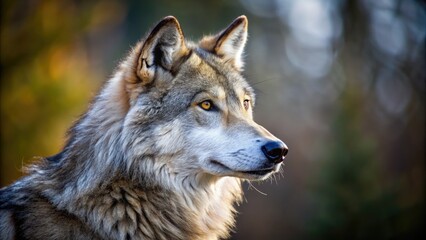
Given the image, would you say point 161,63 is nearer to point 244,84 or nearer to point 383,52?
point 244,84

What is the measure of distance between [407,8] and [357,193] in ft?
19.0

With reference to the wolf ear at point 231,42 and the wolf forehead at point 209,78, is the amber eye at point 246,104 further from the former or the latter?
the wolf ear at point 231,42

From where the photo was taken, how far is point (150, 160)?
156 inches

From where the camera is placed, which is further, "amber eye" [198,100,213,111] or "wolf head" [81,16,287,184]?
"amber eye" [198,100,213,111]

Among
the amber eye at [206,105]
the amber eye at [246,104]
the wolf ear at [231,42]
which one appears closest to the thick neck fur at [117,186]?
the amber eye at [206,105]

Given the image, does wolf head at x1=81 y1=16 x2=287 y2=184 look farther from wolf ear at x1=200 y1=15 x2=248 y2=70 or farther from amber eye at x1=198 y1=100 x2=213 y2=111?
wolf ear at x1=200 y1=15 x2=248 y2=70

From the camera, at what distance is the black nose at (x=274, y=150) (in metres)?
3.88

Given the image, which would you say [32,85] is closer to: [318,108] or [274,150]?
[274,150]

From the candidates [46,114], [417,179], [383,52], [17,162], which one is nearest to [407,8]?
[383,52]

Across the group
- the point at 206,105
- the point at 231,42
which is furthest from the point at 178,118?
the point at 231,42

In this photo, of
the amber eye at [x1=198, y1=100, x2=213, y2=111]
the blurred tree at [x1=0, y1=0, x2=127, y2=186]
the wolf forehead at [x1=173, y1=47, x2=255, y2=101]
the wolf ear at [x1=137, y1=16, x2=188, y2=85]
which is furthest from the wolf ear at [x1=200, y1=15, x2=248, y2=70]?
the blurred tree at [x1=0, y1=0, x2=127, y2=186]

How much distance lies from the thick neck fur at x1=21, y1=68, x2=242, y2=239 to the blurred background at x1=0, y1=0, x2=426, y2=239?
6.13ft

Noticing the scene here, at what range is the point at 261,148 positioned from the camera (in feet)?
12.8

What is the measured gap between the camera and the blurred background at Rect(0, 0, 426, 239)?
33.3 ft
